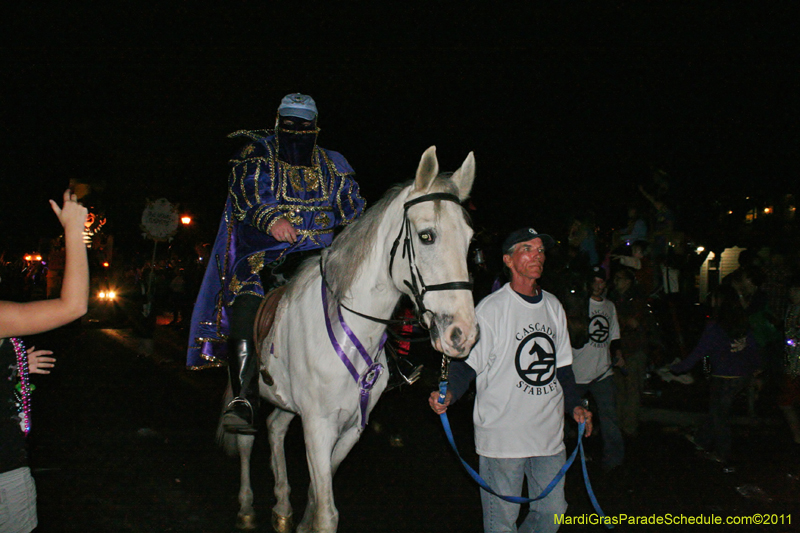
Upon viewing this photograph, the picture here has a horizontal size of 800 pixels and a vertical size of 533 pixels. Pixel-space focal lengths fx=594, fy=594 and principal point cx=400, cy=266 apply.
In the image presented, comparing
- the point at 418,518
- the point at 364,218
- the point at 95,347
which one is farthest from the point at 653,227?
the point at 95,347

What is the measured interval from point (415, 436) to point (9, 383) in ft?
19.4

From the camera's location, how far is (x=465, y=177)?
3.68 meters

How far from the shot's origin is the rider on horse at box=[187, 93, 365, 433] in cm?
461


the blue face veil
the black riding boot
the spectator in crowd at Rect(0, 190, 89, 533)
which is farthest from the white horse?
the spectator in crowd at Rect(0, 190, 89, 533)

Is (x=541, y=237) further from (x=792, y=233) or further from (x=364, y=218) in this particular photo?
(x=792, y=233)

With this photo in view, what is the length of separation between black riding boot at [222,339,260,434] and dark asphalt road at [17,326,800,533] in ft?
3.61

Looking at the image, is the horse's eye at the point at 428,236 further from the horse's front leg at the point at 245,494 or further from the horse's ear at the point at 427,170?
the horse's front leg at the point at 245,494

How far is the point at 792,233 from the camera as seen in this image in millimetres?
12109

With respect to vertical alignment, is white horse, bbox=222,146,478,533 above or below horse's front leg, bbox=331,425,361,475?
above

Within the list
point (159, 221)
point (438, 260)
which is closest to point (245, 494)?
point (438, 260)

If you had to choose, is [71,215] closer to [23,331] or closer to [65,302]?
[65,302]

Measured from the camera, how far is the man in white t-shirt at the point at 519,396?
3.62 m

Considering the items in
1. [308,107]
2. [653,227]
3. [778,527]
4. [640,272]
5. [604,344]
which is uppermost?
[308,107]

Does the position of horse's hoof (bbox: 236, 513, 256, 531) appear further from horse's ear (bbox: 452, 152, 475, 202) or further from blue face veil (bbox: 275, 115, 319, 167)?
horse's ear (bbox: 452, 152, 475, 202)
